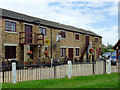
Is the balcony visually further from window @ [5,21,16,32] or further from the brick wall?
window @ [5,21,16,32]

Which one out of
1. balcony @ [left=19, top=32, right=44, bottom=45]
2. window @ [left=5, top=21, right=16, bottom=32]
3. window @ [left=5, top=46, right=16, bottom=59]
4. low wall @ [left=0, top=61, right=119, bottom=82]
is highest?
window @ [left=5, top=21, right=16, bottom=32]

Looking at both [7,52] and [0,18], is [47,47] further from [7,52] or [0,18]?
[0,18]

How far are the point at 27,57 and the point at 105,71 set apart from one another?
32.6ft

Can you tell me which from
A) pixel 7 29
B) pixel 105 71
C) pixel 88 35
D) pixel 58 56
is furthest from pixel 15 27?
pixel 88 35

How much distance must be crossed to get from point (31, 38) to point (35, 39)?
191cm

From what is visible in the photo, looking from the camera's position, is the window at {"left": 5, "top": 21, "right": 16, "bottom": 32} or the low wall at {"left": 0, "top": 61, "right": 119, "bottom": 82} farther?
the window at {"left": 5, "top": 21, "right": 16, "bottom": 32}

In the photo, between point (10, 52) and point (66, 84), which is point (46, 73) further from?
point (10, 52)

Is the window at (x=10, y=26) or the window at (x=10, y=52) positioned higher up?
the window at (x=10, y=26)

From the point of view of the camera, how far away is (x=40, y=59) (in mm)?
20016

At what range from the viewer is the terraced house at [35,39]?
16234mm

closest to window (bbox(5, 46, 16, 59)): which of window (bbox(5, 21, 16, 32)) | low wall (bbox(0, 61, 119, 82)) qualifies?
window (bbox(5, 21, 16, 32))

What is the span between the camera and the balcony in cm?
1758

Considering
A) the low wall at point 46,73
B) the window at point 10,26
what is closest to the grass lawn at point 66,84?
the low wall at point 46,73

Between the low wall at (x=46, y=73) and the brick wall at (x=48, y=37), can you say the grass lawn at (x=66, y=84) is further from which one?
the brick wall at (x=48, y=37)
